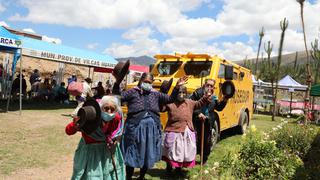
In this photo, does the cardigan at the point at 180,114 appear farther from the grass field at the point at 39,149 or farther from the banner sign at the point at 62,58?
the banner sign at the point at 62,58

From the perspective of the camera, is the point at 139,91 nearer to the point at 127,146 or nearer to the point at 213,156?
the point at 127,146

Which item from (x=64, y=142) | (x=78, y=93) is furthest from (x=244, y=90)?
(x=78, y=93)

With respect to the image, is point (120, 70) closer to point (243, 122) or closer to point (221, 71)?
point (221, 71)

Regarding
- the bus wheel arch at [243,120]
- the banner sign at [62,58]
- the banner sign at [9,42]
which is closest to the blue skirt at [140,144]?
the bus wheel arch at [243,120]

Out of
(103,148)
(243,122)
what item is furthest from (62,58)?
(103,148)

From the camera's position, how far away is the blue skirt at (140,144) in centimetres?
493

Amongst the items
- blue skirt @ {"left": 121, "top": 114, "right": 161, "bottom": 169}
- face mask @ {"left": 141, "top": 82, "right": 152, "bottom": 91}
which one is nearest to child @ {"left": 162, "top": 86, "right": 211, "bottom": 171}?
blue skirt @ {"left": 121, "top": 114, "right": 161, "bottom": 169}

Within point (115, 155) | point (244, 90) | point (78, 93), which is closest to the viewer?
point (78, 93)

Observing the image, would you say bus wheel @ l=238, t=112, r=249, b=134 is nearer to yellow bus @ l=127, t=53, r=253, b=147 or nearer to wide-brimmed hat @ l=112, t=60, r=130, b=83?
yellow bus @ l=127, t=53, r=253, b=147

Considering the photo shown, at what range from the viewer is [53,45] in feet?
51.8

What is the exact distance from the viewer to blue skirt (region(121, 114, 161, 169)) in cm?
493

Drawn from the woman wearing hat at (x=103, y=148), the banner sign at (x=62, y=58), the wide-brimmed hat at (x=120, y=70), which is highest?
the banner sign at (x=62, y=58)

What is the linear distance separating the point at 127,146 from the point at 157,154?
17.6 inches

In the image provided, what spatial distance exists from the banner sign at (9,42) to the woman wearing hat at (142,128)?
7.67 meters
